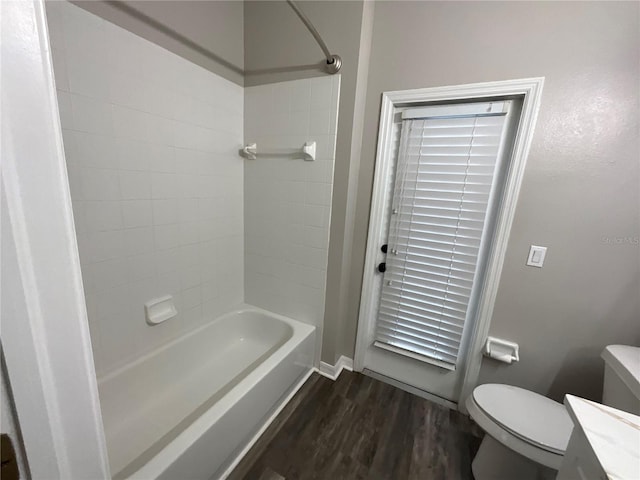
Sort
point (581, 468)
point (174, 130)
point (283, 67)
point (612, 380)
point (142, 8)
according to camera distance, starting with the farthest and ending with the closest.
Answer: point (283, 67) → point (174, 130) → point (142, 8) → point (612, 380) → point (581, 468)

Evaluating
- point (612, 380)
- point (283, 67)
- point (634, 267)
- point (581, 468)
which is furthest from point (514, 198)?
point (283, 67)

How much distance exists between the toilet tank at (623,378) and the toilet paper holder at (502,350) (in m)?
0.35

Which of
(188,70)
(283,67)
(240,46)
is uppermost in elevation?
(240,46)

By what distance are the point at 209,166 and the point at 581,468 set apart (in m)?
1.98

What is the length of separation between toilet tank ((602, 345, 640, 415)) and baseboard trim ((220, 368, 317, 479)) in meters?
1.56

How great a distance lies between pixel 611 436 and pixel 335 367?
59.7 inches

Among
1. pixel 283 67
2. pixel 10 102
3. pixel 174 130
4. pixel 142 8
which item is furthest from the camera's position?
pixel 283 67

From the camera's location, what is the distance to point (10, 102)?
0.29 meters

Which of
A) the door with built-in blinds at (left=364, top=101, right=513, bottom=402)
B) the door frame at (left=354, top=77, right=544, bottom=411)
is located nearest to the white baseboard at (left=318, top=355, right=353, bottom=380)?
the door frame at (left=354, top=77, right=544, bottom=411)

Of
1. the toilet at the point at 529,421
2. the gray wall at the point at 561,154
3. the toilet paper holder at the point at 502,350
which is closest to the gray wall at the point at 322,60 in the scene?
the gray wall at the point at 561,154

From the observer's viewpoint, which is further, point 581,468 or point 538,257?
point 538,257

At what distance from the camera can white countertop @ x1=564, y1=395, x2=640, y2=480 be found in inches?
19.8

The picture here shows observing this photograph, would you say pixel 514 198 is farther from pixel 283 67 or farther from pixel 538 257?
pixel 283 67

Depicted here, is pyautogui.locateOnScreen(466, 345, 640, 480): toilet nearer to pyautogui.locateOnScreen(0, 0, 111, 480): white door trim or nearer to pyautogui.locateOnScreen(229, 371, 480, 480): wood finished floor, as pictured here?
pyautogui.locateOnScreen(229, 371, 480, 480): wood finished floor
